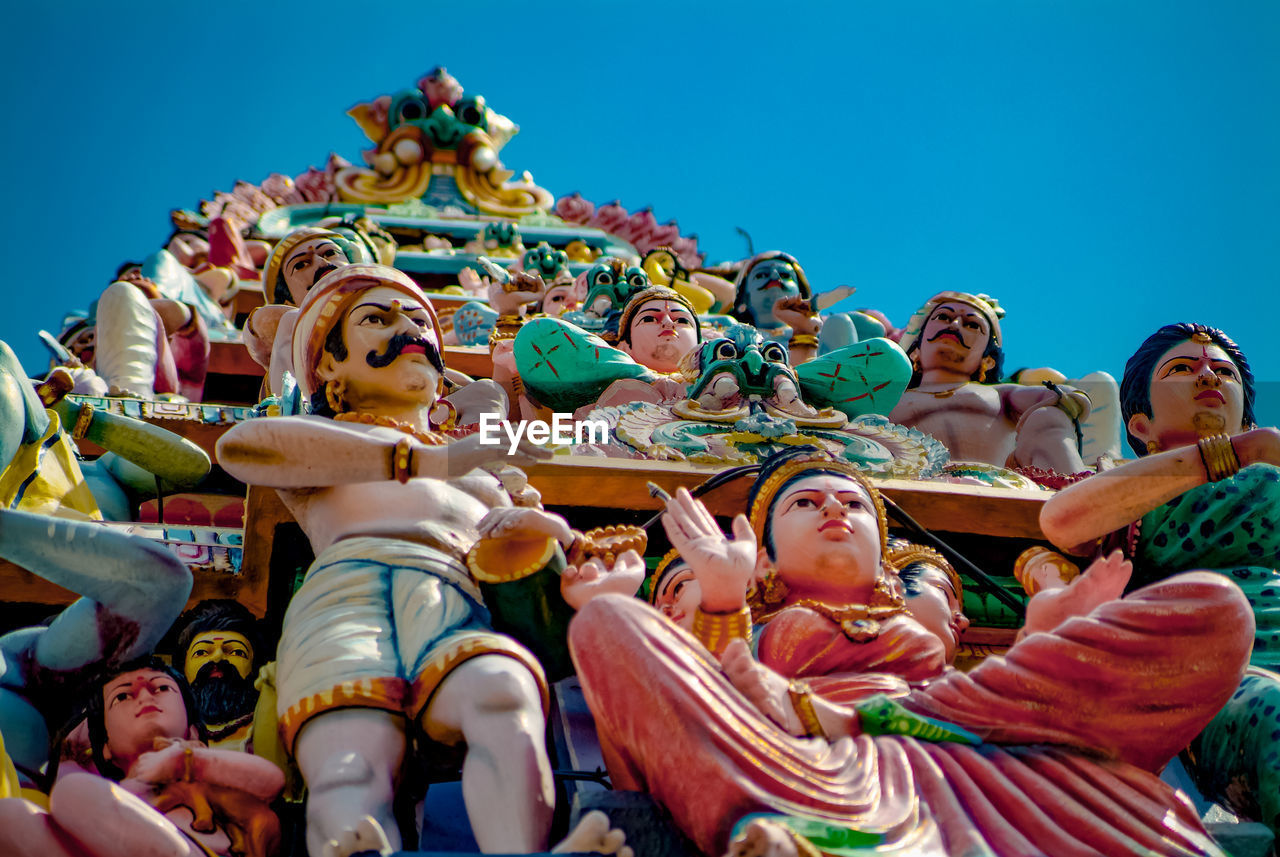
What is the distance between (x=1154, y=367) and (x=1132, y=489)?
1.18m

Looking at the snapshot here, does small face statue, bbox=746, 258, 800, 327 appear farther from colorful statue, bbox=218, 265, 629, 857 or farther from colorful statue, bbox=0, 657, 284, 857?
colorful statue, bbox=0, 657, 284, 857

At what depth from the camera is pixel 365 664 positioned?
Result: 4.92 metres

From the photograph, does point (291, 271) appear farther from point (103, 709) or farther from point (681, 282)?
point (681, 282)

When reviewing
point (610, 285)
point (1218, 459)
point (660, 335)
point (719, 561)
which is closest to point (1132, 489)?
point (1218, 459)

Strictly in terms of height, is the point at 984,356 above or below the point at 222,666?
above

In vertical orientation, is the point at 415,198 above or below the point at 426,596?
above

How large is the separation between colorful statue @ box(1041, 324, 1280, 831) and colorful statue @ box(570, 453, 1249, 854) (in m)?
0.45

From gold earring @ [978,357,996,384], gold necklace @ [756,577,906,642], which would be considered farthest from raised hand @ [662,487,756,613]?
gold earring @ [978,357,996,384]

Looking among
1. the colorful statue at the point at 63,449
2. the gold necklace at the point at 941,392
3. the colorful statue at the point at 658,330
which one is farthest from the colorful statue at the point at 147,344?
the gold necklace at the point at 941,392

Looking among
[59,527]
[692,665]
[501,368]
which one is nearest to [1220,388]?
[692,665]

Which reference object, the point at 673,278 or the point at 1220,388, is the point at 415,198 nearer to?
the point at 673,278

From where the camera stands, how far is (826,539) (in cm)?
577

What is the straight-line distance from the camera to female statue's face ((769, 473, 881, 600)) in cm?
574

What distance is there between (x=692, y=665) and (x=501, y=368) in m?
6.06
